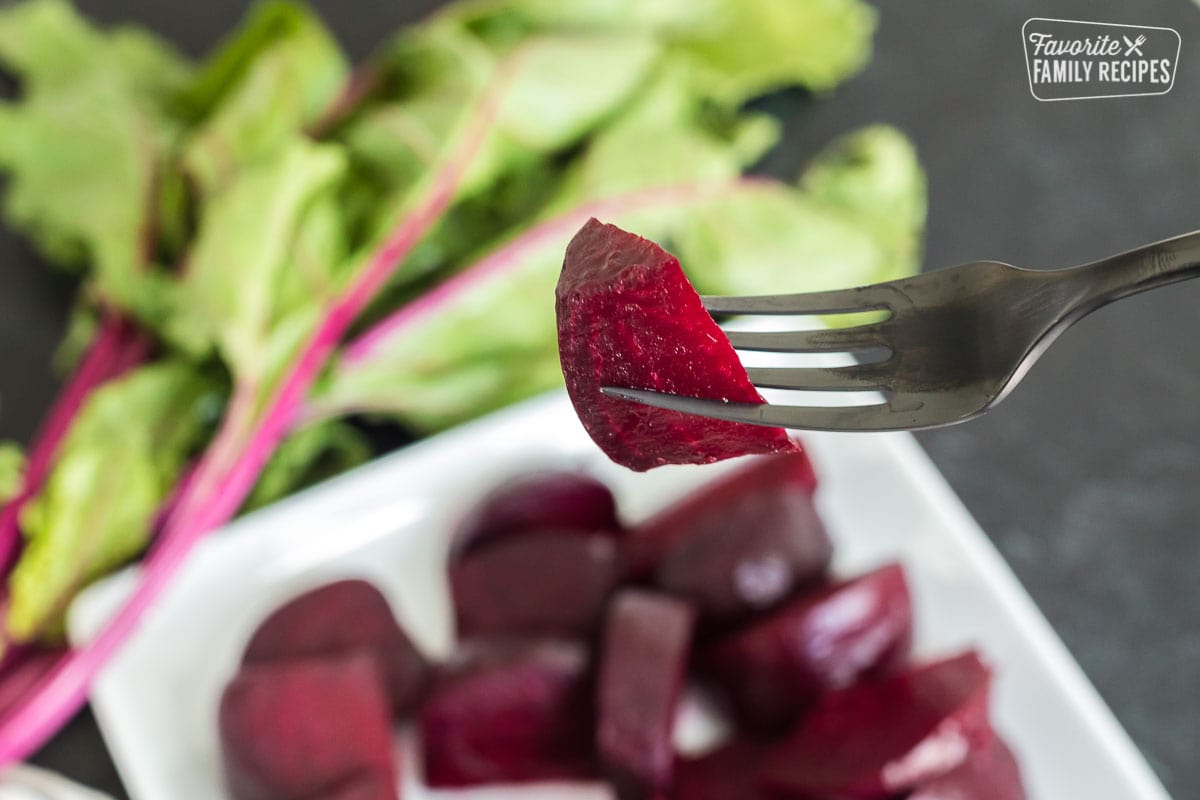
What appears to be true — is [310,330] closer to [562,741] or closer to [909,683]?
[562,741]

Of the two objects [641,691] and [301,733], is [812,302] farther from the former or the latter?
[301,733]

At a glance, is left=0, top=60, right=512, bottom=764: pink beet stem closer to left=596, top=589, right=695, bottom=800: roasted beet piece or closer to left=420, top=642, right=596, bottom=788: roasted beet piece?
left=420, top=642, right=596, bottom=788: roasted beet piece

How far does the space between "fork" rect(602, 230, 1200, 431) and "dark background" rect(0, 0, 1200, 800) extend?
45 centimetres

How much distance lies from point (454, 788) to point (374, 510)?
0.31 meters

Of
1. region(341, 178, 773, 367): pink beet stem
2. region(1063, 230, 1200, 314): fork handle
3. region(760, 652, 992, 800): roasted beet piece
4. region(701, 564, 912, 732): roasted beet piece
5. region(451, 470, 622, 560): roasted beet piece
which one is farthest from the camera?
region(341, 178, 773, 367): pink beet stem

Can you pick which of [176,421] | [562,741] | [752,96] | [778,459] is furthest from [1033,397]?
[176,421]

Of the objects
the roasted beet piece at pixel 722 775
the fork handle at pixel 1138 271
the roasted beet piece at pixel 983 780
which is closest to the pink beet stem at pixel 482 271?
the roasted beet piece at pixel 722 775

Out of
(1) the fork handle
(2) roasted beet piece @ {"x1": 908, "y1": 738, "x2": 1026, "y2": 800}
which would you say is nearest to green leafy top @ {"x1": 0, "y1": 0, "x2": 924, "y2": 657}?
(2) roasted beet piece @ {"x1": 908, "y1": 738, "x2": 1026, "y2": 800}

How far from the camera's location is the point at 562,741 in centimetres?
106

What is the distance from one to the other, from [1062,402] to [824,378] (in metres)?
0.89

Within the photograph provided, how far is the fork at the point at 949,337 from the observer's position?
1.75 feet

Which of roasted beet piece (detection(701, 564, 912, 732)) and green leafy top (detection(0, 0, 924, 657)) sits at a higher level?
green leafy top (detection(0, 0, 924, 657))

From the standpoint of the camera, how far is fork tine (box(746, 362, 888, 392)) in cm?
58

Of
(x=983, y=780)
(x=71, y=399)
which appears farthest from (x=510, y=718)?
(x=71, y=399)
